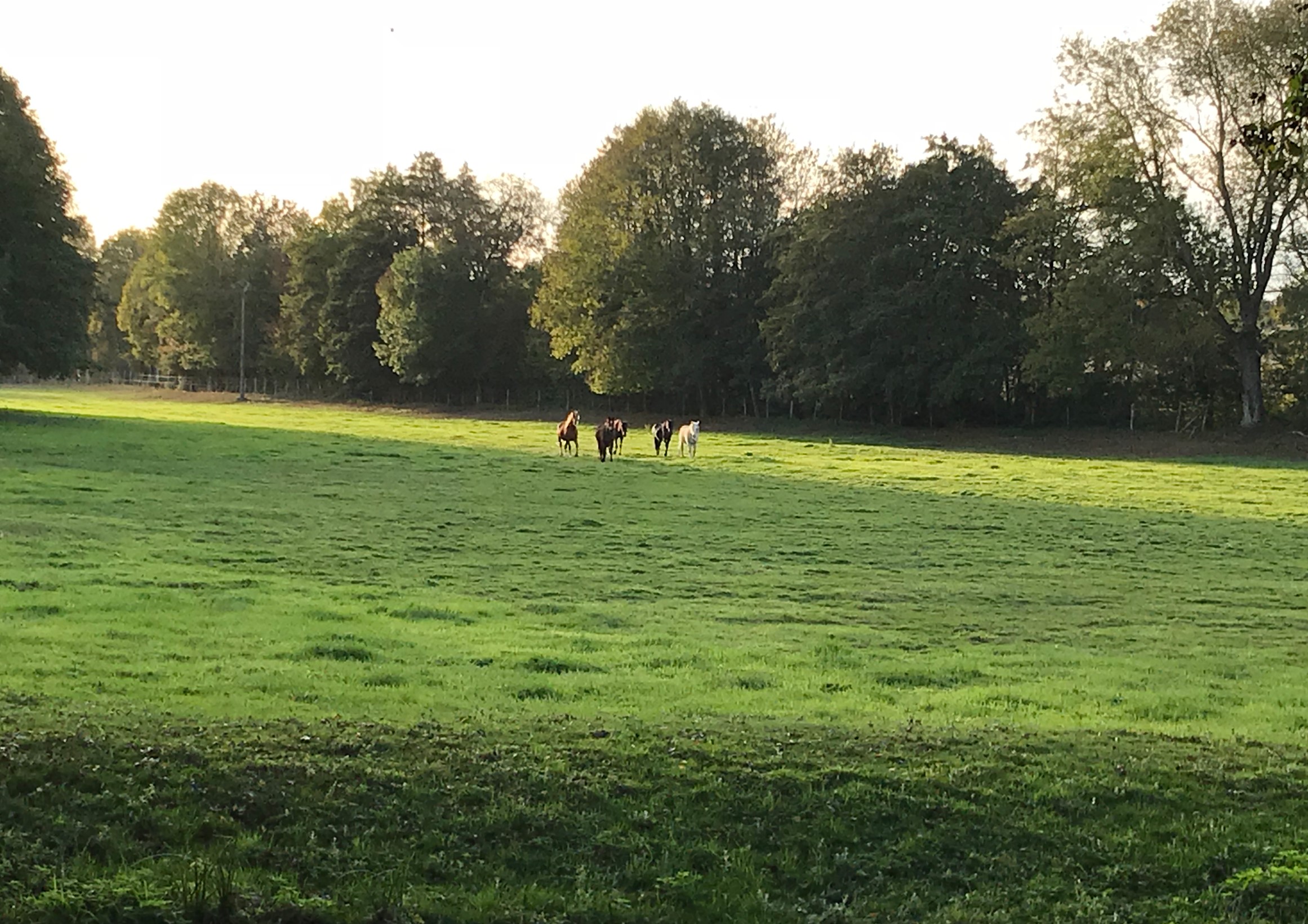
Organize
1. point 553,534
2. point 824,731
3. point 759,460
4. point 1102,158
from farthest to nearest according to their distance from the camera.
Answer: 1. point 1102,158
2. point 759,460
3. point 553,534
4. point 824,731

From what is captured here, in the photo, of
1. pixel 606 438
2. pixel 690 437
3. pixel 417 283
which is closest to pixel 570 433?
pixel 606 438

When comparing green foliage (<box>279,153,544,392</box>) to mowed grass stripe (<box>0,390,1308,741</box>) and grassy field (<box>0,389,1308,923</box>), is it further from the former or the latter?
grassy field (<box>0,389,1308,923</box>)

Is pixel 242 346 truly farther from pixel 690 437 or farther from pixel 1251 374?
pixel 1251 374

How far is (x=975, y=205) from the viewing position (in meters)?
58.1

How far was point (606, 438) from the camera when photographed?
37.8 m

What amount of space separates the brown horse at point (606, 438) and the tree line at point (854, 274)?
21.2 metres

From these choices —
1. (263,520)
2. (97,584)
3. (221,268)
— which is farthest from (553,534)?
(221,268)

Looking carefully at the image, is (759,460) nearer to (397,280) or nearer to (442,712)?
(442,712)

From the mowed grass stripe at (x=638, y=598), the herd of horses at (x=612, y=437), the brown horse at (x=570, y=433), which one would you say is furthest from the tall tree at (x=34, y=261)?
the brown horse at (x=570, y=433)

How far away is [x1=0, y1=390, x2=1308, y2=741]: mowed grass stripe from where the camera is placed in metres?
9.36

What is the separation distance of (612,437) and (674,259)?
3326 centimetres

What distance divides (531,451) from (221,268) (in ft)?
251

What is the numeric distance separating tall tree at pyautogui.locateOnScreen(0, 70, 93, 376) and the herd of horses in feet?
74.3

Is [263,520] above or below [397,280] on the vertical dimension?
below
